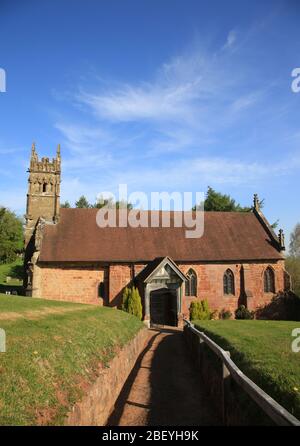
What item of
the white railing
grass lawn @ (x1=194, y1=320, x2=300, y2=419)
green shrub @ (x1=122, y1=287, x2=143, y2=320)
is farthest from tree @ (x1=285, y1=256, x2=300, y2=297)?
the white railing

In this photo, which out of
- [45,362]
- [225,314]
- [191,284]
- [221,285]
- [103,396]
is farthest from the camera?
[221,285]

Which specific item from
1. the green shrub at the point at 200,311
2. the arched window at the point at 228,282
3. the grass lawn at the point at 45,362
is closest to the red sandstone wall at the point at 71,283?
the green shrub at the point at 200,311

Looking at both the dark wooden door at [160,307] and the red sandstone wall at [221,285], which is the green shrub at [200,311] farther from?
the dark wooden door at [160,307]

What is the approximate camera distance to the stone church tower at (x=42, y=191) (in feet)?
110

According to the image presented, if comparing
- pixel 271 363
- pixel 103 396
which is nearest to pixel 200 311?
pixel 271 363

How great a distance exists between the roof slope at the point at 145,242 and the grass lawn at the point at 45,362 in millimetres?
16416

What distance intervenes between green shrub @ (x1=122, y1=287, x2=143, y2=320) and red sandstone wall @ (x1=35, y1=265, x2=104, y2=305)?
2585mm

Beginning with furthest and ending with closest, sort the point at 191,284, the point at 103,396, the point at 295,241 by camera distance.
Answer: the point at 295,241 < the point at 191,284 < the point at 103,396

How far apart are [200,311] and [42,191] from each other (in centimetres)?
1855

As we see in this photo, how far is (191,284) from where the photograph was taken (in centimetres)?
3103

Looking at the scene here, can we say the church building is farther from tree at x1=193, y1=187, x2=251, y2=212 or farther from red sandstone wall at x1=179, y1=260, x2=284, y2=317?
tree at x1=193, y1=187, x2=251, y2=212

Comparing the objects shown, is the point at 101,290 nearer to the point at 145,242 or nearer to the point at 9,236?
the point at 145,242
